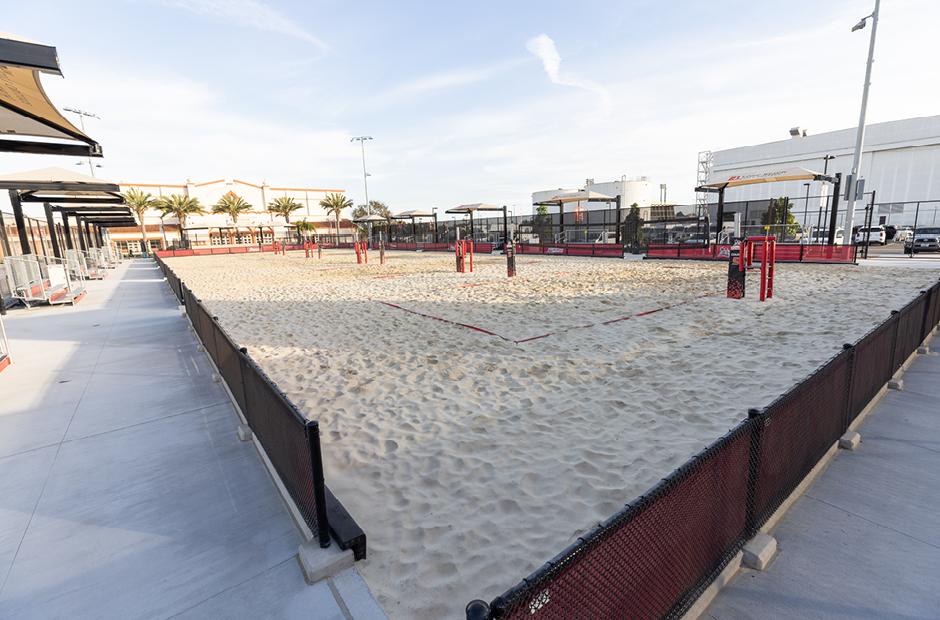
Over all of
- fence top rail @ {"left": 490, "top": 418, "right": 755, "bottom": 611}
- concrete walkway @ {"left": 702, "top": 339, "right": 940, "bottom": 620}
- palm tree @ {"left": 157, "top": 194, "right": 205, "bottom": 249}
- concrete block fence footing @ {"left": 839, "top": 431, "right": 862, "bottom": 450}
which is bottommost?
concrete walkway @ {"left": 702, "top": 339, "right": 940, "bottom": 620}

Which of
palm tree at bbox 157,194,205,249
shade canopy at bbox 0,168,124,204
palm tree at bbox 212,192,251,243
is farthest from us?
palm tree at bbox 212,192,251,243

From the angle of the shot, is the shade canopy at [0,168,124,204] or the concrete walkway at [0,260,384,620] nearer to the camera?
the concrete walkway at [0,260,384,620]

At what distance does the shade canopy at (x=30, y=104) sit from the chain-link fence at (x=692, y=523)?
6286 mm

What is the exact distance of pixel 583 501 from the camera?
3148 mm

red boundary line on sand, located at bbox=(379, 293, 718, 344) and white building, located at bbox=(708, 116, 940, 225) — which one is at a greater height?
white building, located at bbox=(708, 116, 940, 225)

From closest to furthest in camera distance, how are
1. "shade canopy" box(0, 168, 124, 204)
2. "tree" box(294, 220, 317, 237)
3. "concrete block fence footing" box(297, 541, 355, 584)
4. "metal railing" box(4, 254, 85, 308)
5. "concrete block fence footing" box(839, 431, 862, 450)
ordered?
"concrete block fence footing" box(297, 541, 355, 584) → "concrete block fence footing" box(839, 431, 862, 450) → "shade canopy" box(0, 168, 124, 204) → "metal railing" box(4, 254, 85, 308) → "tree" box(294, 220, 317, 237)

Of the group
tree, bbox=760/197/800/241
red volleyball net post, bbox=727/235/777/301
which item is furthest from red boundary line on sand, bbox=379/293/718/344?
tree, bbox=760/197/800/241

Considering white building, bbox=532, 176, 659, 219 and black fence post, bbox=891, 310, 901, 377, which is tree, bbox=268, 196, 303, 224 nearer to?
white building, bbox=532, 176, 659, 219

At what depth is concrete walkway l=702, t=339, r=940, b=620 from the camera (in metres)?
2.35

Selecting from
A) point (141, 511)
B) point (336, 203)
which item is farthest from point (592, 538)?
point (336, 203)

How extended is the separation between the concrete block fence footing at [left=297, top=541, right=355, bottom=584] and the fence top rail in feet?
4.01

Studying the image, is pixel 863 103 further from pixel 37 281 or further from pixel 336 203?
pixel 336 203

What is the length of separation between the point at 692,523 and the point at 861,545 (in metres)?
1.48

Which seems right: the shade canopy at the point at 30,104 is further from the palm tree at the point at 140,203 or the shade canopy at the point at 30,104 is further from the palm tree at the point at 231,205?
the palm tree at the point at 231,205
